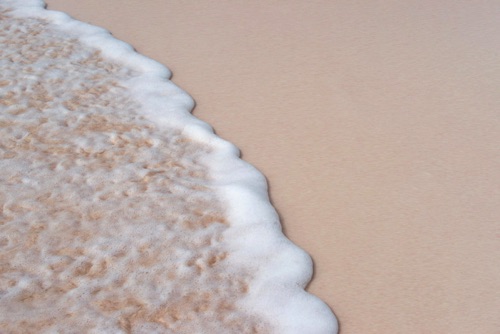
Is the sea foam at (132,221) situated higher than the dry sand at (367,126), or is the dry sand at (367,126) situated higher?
the dry sand at (367,126)

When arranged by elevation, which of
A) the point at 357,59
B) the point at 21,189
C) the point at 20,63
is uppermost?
the point at 357,59

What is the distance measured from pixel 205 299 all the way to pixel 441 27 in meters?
1.95

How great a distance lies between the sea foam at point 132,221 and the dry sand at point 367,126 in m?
0.09

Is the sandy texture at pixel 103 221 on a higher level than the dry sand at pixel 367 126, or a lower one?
lower

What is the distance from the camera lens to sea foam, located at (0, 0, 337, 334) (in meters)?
1.63

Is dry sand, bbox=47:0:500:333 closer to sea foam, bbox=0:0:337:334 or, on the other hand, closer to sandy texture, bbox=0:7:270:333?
sea foam, bbox=0:0:337:334

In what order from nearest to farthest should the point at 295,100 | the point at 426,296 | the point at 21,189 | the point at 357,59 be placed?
the point at 426,296
the point at 21,189
the point at 295,100
the point at 357,59

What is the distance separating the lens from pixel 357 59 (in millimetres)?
2832

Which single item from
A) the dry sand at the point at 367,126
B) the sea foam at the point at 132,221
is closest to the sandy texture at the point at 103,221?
the sea foam at the point at 132,221

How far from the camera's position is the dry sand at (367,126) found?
5.59 feet

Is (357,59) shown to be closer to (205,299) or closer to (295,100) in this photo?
(295,100)

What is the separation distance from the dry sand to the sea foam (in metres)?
0.09

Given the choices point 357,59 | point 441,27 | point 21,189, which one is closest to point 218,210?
point 21,189

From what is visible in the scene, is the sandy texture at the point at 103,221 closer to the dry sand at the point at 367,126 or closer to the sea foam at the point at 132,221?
the sea foam at the point at 132,221
